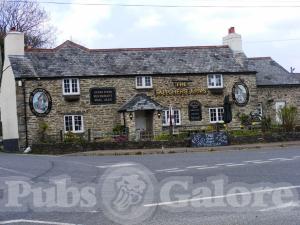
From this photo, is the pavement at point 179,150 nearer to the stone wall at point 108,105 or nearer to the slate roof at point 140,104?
the slate roof at point 140,104

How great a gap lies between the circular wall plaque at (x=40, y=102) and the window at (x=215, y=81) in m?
12.2

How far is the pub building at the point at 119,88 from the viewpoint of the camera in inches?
1407

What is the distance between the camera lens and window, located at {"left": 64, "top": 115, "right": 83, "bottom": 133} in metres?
36.3

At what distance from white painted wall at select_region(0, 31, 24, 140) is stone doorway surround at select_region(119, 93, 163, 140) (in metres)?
7.75

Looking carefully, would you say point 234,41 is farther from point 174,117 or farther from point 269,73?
point 174,117

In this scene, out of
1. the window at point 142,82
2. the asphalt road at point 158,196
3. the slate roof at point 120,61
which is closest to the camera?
the asphalt road at point 158,196

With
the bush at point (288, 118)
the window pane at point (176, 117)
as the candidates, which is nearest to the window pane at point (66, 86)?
the window pane at point (176, 117)

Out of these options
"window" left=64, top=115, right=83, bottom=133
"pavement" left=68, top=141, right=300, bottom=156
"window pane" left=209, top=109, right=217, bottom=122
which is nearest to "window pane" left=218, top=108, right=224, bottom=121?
"window pane" left=209, top=109, right=217, bottom=122

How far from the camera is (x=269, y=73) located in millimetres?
44500

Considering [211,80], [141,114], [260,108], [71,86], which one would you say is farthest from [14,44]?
[260,108]

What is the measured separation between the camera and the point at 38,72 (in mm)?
36125

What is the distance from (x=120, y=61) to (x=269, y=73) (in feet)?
46.1

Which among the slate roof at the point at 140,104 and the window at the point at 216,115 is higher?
the slate roof at the point at 140,104

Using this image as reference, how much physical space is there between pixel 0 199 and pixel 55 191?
1.51 meters
